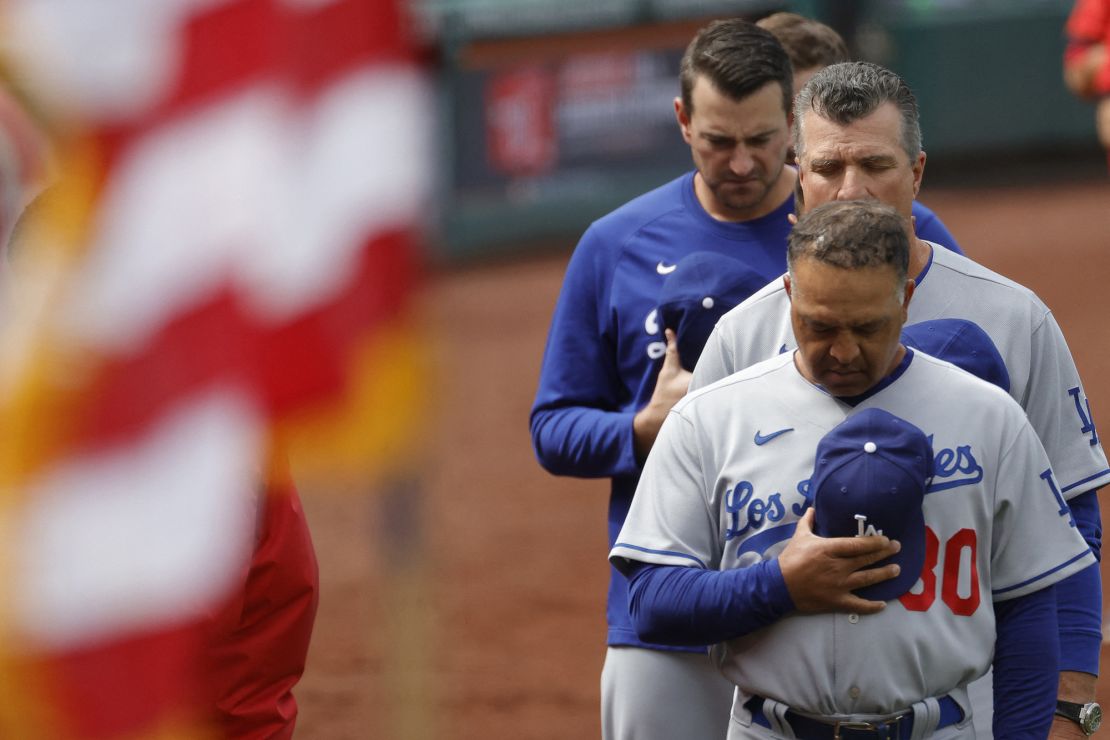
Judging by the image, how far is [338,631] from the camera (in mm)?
7988

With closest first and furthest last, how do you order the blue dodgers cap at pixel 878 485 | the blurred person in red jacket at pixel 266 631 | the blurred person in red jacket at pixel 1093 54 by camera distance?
1. the blue dodgers cap at pixel 878 485
2. the blurred person in red jacket at pixel 266 631
3. the blurred person in red jacket at pixel 1093 54

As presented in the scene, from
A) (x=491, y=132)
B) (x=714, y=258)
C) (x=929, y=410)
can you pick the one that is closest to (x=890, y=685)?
(x=929, y=410)

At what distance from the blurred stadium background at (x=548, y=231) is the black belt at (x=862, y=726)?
12.2 feet

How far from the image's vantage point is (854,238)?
278 cm

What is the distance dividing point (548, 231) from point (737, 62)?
12494 millimetres

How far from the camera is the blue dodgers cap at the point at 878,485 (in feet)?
8.97

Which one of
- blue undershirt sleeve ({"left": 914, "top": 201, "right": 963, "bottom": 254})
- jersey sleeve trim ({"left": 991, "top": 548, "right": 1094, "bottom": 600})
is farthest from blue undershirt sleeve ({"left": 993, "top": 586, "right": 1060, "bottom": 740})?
blue undershirt sleeve ({"left": 914, "top": 201, "right": 963, "bottom": 254})

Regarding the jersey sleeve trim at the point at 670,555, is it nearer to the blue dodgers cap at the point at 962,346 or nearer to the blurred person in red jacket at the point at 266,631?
the blue dodgers cap at the point at 962,346

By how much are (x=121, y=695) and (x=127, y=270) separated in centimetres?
49

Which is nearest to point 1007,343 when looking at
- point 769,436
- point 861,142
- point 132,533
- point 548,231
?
point 861,142

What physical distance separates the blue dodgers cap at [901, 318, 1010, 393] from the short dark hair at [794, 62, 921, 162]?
0.32 metres

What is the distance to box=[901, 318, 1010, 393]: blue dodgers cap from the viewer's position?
3070 mm

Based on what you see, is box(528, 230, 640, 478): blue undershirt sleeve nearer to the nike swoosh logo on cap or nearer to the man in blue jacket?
the man in blue jacket

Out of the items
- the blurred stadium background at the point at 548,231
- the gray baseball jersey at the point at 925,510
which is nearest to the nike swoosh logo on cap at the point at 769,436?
the gray baseball jersey at the point at 925,510
